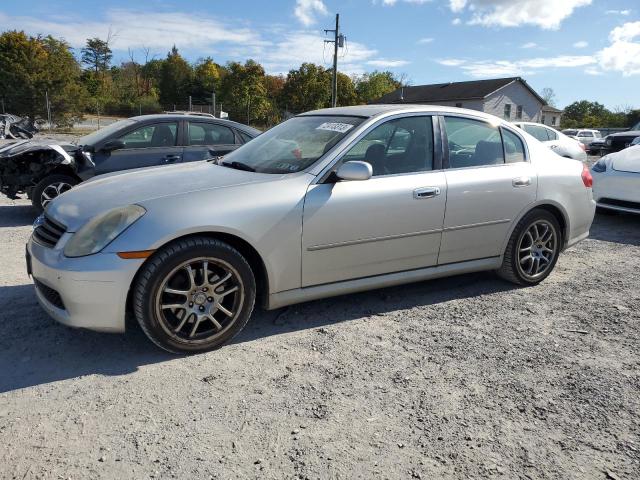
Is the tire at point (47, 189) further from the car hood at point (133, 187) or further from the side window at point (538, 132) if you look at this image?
the side window at point (538, 132)

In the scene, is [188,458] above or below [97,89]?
below

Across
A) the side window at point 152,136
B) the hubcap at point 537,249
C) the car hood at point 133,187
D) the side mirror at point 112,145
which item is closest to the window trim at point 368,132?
the car hood at point 133,187

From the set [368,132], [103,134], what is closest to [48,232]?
[368,132]

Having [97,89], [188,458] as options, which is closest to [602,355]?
[188,458]

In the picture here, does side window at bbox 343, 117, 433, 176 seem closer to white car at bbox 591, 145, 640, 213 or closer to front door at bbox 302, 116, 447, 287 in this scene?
front door at bbox 302, 116, 447, 287

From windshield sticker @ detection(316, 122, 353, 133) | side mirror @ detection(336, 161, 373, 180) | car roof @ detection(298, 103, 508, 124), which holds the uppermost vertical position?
car roof @ detection(298, 103, 508, 124)

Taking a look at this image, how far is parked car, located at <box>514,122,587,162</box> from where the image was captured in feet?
46.6

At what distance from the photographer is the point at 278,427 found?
8.32 ft

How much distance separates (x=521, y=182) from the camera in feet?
14.5

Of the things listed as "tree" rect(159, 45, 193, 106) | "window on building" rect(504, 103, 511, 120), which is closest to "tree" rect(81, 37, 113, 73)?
"tree" rect(159, 45, 193, 106)

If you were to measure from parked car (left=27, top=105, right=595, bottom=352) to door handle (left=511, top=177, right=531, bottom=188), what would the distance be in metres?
0.01

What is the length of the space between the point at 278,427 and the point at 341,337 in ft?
3.66

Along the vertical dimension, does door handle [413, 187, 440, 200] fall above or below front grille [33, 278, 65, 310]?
above

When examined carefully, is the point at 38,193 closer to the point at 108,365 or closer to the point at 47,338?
the point at 47,338
